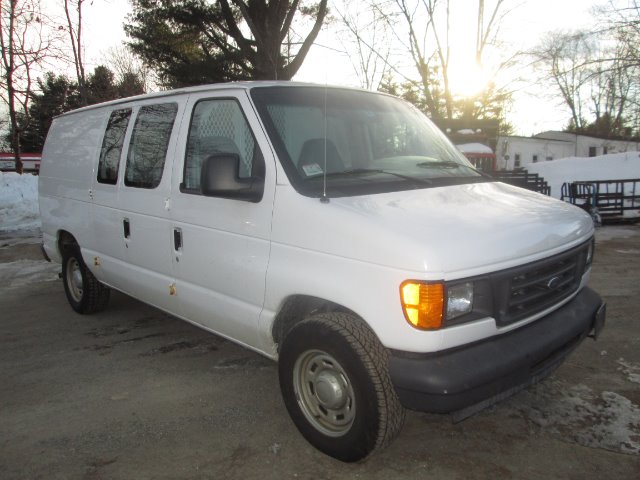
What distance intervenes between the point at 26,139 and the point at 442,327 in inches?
1978

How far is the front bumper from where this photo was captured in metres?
2.26

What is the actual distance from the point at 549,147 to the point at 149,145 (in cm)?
4570

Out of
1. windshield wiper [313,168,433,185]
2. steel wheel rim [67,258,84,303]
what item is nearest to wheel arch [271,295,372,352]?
windshield wiper [313,168,433,185]

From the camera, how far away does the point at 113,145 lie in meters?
4.56

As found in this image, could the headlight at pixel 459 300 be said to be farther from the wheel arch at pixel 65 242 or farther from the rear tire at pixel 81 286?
the wheel arch at pixel 65 242

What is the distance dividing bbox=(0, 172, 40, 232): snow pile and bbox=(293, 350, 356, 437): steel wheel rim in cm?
1195

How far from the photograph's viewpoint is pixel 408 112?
4062 millimetres

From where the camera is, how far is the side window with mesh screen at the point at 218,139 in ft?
10.3

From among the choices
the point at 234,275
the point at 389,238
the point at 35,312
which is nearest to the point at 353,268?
the point at 389,238

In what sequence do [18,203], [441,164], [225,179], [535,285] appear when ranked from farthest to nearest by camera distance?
[18,203] < [441,164] < [225,179] < [535,285]

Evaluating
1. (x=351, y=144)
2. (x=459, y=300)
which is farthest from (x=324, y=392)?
(x=351, y=144)

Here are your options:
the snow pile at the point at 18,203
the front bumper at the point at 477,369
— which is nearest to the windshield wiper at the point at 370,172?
the front bumper at the point at 477,369

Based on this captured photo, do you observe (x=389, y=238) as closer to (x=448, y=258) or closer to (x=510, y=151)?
(x=448, y=258)

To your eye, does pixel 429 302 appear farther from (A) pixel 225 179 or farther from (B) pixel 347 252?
(A) pixel 225 179
